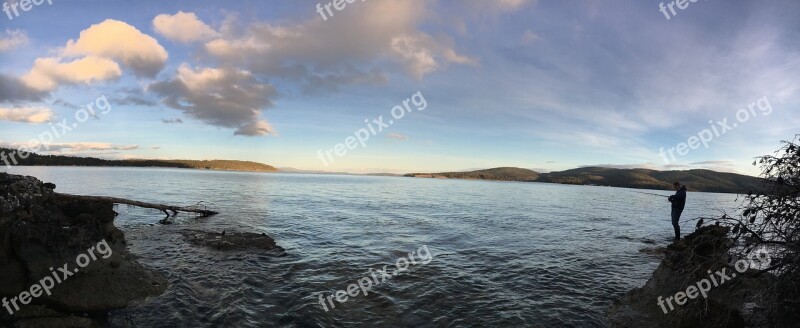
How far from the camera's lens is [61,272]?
11555mm

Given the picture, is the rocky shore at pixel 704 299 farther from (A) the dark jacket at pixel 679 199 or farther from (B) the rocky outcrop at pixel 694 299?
(A) the dark jacket at pixel 679 199

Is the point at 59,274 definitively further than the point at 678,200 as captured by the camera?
No

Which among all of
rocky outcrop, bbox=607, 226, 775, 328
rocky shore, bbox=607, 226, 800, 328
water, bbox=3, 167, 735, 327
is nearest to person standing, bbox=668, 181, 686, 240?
water, bbox=3, 167, 735, 327

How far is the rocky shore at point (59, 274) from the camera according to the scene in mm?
10429

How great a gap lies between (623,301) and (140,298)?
17.5 m

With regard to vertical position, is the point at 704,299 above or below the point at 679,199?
below

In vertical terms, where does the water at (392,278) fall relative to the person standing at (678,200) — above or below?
below

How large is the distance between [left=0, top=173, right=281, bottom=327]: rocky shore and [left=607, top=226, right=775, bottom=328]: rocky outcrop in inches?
650

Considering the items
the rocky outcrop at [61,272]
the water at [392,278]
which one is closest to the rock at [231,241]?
the water at [392,278]

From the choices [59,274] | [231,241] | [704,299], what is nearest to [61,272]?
[59,274]

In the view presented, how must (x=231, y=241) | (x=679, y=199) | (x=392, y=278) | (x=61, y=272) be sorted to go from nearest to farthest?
1. (x=61, y=272)
2. (x=392, y=278)
3. (x=679, y=199)
4. (x=231, y=241)

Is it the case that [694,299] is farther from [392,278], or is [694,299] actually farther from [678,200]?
[678,200]

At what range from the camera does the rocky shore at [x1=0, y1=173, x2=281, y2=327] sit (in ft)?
34.2

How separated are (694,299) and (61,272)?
1948 cm
